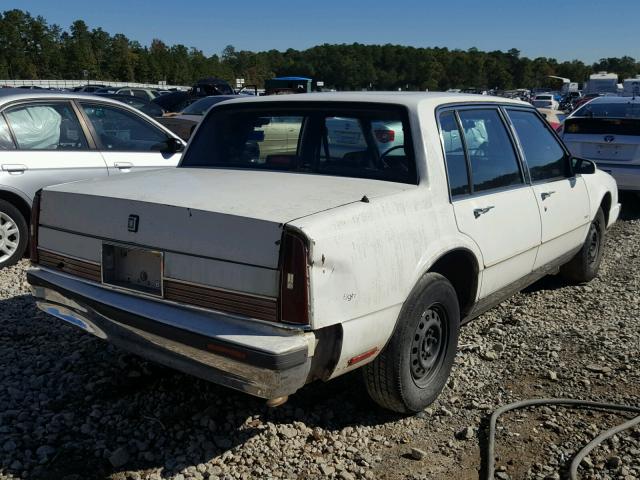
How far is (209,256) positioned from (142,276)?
461 millimetres

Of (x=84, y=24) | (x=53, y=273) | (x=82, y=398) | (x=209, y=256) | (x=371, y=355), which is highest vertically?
(x=84, y=24)

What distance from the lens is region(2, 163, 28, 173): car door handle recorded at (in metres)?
5.94

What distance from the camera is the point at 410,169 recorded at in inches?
135

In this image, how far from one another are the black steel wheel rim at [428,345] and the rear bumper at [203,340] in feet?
2.88

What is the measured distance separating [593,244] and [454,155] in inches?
113

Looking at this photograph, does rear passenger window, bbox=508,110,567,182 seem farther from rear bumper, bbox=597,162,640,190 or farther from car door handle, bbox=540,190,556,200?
rear bumper, bbox=597,162,640,190

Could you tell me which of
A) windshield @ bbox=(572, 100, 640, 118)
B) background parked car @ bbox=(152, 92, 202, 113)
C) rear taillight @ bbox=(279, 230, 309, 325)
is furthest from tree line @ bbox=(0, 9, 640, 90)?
rear taillight @ bbox=(279, 230, 309, 325)

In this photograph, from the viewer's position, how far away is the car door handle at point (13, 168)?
5944mm

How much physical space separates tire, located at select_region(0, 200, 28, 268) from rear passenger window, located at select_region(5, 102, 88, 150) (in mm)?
609

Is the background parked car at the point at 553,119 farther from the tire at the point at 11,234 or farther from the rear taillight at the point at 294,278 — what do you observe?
the rear taillight at the point at 294,278

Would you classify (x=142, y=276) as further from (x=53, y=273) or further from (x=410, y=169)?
(x=410, y=169)

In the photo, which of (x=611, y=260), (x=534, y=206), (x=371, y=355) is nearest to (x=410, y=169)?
(x=371, y=355)

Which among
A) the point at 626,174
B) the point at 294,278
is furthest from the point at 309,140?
the point at 626,174

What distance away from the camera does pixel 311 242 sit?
2604mm
